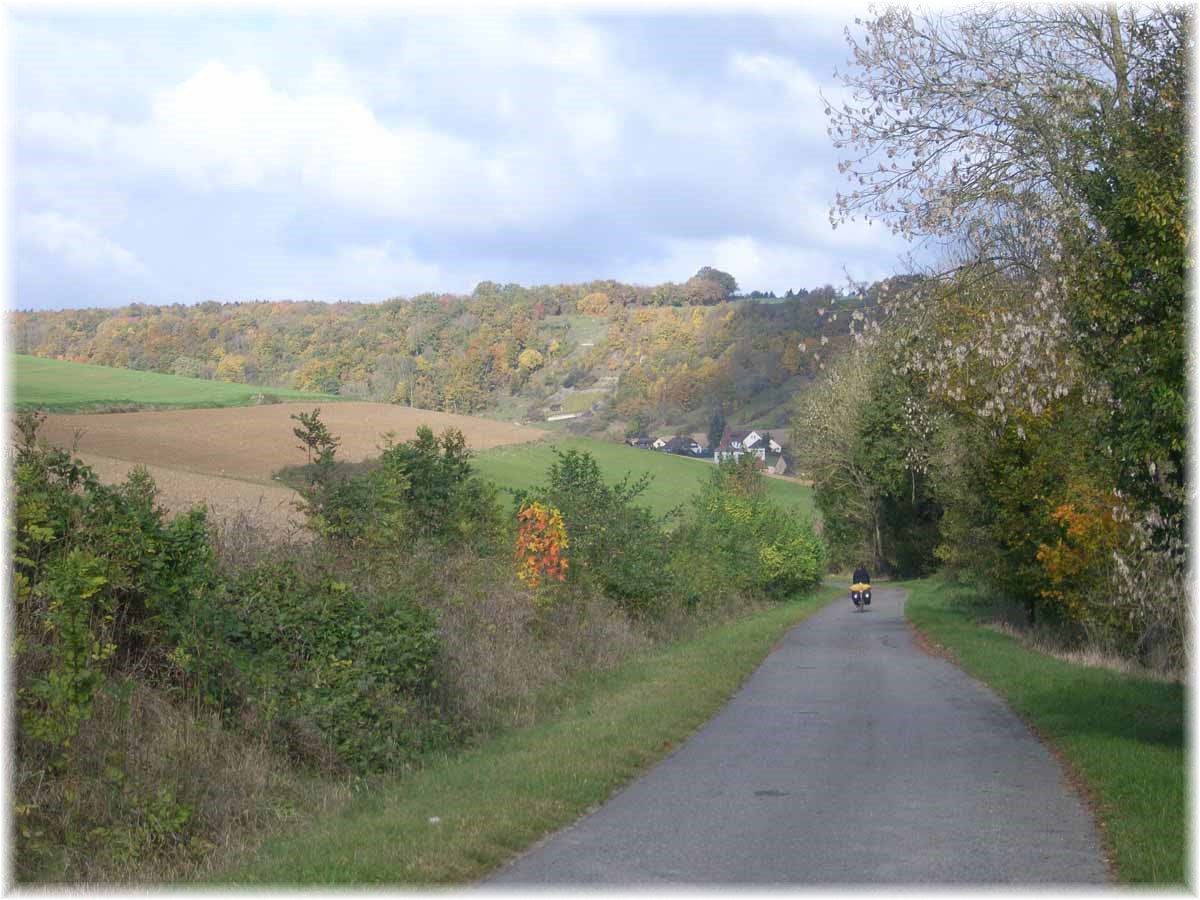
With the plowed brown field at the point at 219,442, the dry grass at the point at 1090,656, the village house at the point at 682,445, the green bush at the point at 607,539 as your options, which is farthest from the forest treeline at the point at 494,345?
the dry grass at the point at 1090,656

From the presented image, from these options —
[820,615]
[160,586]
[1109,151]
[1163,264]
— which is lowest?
[820,615]

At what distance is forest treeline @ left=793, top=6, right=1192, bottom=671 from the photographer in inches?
436

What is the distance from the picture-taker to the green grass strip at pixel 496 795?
7.75 m

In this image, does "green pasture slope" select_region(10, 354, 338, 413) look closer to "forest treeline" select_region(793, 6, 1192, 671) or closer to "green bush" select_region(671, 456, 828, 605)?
"green bush" select_region(671, 456, 828, 605)

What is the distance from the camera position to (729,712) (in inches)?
643

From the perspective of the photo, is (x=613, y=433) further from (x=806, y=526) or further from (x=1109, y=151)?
(x=1109, y=151)

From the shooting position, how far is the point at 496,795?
996 centimetres

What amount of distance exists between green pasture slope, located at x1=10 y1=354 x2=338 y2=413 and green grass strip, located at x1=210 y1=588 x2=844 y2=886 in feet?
133

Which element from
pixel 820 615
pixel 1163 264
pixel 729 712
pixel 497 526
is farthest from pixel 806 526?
pixel 1163 264

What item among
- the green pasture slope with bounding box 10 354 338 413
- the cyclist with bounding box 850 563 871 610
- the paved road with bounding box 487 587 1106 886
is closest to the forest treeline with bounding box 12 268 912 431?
the green pasture slope with bounding box 10 354 338 413

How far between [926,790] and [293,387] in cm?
9180

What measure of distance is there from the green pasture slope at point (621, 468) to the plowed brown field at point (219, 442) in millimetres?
2597

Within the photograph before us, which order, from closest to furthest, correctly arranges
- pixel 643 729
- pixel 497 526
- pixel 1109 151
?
1. pixel 1109 151
2. pixel 643 729
3. pixel 497 526

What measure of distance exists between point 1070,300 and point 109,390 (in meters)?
61.1
